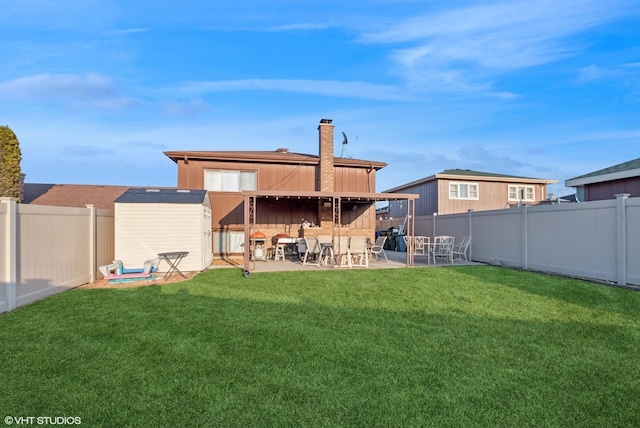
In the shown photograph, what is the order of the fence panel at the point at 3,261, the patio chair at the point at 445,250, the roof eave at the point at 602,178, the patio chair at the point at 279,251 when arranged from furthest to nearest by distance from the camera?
1. the patio chair at the point at 279,251
2. the roof eave at the point at 602,178
3. the patio chair at the point at 445,250
4. the fence panel at the point at 3,261

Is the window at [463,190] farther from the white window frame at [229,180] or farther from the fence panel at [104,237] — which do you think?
the fence panel at [104,237]

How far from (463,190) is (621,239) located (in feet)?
44.4

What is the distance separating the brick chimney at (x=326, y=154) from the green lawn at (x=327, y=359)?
27.0 ft

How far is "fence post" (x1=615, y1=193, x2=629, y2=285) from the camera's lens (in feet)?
24.3

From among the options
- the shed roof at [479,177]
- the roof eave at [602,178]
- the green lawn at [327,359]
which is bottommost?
the green lawn at [327,359]

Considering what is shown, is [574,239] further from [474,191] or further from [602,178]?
[474,191]

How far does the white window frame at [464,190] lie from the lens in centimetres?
2045

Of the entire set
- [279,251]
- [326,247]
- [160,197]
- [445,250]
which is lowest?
[279,251]

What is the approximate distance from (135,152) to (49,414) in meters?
18.5

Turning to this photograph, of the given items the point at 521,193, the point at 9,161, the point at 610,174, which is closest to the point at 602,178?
the point at 610,174

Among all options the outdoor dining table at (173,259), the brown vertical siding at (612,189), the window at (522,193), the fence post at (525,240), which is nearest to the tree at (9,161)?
the outdoor dining table at (173,259)

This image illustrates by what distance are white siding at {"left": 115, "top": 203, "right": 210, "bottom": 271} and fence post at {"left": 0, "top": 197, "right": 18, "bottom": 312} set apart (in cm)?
384

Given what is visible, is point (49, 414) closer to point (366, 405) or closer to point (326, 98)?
point (366, 405)

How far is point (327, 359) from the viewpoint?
366 cm
